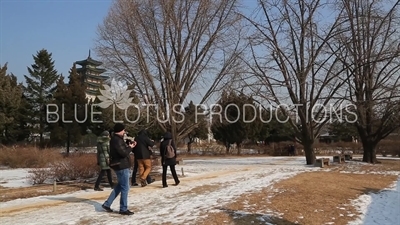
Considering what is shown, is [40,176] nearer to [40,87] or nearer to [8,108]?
[8,108]

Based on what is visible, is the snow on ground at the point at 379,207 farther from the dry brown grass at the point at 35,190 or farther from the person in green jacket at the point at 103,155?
the dry brown grass at the point at 35,190

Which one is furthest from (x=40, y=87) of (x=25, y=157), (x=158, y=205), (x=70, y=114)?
(x=158, y=205)

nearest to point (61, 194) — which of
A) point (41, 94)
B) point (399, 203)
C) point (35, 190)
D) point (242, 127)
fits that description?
point (35, 190)

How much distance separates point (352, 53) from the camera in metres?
21.8

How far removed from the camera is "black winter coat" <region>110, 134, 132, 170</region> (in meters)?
7.89

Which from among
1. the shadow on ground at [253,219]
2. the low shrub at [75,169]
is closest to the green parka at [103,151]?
the low shrub at [75,169]

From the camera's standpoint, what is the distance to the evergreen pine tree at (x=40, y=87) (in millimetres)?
42156

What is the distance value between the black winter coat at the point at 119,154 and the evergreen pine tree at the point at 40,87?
3581 centimetres

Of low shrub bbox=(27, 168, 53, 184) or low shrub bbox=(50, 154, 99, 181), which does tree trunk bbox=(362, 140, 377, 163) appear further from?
low shrub bbox=(27, 168, 53, 184)

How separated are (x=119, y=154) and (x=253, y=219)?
299 cm

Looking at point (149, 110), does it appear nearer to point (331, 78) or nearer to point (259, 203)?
point (331, 78)

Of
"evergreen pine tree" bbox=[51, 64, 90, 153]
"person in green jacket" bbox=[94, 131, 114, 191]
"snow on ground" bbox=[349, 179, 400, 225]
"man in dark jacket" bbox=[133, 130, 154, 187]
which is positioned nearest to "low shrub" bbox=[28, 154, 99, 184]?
"person in green jacket" bbox=[94, 131, 114, 191]

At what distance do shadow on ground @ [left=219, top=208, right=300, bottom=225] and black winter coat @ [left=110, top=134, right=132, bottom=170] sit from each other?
7.60 feet

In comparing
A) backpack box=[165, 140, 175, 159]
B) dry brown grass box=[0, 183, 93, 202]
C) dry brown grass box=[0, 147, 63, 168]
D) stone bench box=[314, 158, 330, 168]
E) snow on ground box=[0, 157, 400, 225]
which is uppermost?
backpack box=[165, 140, 175, 159]
